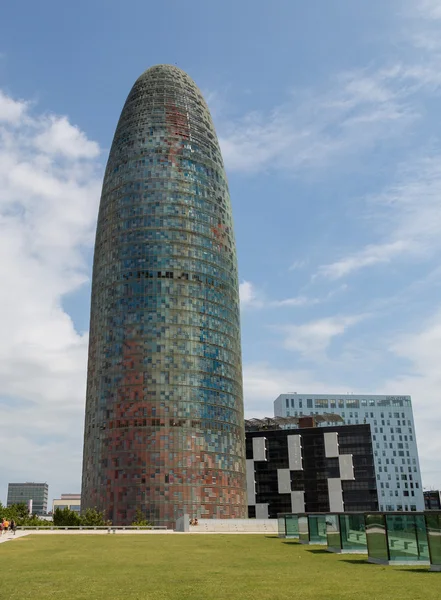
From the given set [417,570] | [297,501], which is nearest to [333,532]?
[417,570]

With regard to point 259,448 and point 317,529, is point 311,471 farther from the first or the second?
point 317,529

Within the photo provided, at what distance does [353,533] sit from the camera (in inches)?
1156

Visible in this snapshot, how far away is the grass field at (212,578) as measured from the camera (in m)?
15.9

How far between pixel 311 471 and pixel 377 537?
132382 mm

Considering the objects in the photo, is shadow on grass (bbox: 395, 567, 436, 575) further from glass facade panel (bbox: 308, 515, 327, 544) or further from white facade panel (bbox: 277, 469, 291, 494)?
white facade panel (bbox: 277, 469, 291, 494)

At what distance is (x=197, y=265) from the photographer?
5453 inches

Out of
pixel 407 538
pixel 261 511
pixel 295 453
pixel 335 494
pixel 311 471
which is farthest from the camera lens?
pixel 295 453

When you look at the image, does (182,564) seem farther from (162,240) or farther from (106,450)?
(162,240)

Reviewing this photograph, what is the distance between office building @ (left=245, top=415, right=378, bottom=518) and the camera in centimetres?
14738

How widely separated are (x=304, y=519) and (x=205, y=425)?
294 feet

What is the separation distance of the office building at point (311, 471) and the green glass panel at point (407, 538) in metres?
130

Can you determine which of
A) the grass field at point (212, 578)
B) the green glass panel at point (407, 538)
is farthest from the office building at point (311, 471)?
the green glass panel at point (407, 538)

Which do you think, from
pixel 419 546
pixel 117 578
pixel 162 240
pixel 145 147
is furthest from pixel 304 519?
pixel 145 147

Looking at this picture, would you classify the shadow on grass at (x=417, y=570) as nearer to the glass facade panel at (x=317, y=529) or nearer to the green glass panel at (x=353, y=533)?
the green glass panel at (x=353, y=533)
